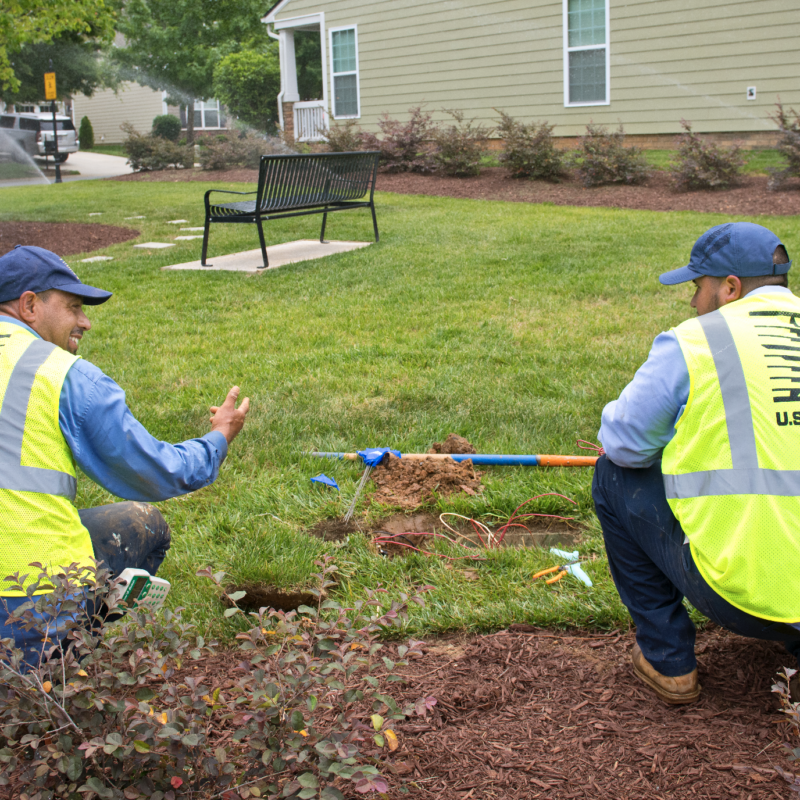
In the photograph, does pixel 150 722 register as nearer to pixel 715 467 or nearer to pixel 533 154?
pixel 715 467

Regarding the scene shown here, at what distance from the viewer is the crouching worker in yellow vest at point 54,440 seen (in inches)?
77.5

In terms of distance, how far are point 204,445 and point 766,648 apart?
71.3 inches

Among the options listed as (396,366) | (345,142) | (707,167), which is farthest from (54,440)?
(345,142)

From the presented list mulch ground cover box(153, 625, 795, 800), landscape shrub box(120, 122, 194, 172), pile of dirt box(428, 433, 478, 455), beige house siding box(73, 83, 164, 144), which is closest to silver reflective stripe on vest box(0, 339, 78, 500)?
mulch ground cover box(153, 625, 795, 800)

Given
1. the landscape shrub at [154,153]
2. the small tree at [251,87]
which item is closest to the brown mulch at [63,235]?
the landscape shrub at [154,153]

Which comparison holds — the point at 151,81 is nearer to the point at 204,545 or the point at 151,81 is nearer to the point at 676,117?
the point at 676,117

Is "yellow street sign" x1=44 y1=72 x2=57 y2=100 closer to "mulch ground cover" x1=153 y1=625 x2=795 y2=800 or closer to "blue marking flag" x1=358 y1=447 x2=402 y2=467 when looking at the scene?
"blue marking flag" x1=358 y1=447 x2=402 y2=467

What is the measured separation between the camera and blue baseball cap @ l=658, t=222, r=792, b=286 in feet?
7.26

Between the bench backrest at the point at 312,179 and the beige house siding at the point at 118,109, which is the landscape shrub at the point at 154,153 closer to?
the bench backrest at the point at 312,179

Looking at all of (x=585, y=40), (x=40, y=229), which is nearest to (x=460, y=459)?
(x=40, y=229)

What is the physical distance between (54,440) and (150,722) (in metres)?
0.77

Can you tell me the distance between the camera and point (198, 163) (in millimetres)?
24906

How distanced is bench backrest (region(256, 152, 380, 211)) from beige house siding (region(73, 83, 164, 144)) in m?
30.5

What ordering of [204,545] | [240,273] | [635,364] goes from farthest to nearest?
[240,273]
[635,364]
[204,545]
